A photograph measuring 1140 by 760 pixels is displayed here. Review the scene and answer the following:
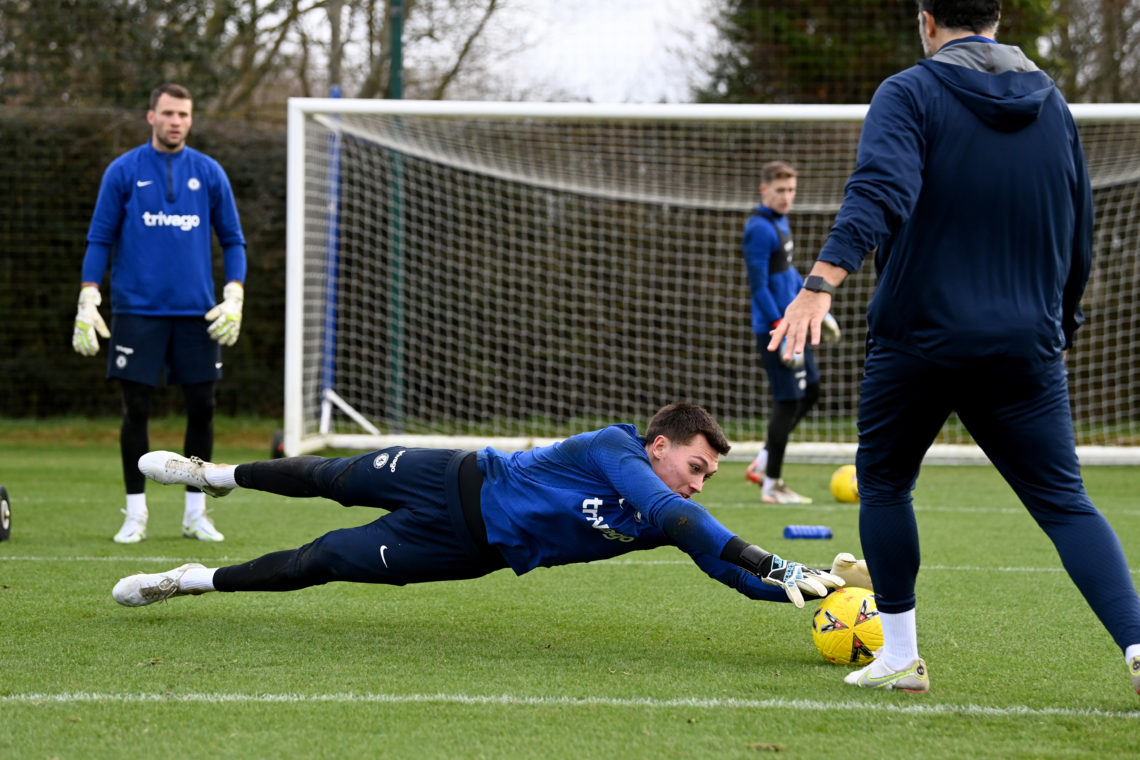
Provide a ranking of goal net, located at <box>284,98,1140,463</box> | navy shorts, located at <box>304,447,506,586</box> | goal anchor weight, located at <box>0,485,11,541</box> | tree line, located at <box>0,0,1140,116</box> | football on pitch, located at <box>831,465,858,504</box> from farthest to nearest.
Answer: tree line, located at <box>0,0,1140,116</box> < goal net, located at <box>284,98,1140,463</box> < football on pitch, located at <box>831,465,858,504</box> < goal anchor weight, located at <box>0,485,11,541</box> < navy shorts, located at <box>304,447,506,586</box>

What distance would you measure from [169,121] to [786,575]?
4.52 metres

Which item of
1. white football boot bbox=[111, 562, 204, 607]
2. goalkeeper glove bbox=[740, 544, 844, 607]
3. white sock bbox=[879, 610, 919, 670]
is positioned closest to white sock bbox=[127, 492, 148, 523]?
white football boot bbox=[111, 562, 204, 607]

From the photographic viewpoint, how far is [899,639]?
3.49 meters

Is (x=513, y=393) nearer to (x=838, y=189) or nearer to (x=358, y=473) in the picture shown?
(x=838, y=189)

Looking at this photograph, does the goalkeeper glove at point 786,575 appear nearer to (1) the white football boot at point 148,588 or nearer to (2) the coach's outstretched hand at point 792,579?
(2) the coach's outstretched hand at point 792,579

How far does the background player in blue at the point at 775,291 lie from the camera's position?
8.26 meters

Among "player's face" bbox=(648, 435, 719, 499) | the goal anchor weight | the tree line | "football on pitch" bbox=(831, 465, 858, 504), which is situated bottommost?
"football on pitch" bbox=(831, 465, 858, 504)

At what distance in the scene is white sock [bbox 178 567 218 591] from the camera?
433 centimetres

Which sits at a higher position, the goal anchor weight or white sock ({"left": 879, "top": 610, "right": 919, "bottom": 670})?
white sock ({"left": 879, "top": 610, "right": 919, "bottom": 670})


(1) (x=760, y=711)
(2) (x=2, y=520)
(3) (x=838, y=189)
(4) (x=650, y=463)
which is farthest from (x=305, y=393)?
(1) (x=760, y=711)

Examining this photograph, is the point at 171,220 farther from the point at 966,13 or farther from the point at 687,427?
the point at 966,13

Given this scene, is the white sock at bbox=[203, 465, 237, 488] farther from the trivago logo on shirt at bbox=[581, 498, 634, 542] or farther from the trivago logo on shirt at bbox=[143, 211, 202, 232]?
the trivago logo on shirt at bbox=[143, 211, 202, 232]

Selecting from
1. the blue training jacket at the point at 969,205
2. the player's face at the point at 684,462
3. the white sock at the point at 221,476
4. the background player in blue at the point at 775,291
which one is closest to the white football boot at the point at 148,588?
the white sock at the point at 221,476

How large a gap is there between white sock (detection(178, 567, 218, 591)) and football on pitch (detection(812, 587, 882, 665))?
2.17 metres
